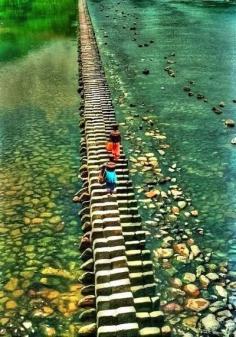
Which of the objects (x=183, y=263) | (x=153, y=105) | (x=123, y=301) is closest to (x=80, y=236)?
(x=183, y=263)

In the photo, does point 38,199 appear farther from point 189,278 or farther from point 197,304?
point 197,304

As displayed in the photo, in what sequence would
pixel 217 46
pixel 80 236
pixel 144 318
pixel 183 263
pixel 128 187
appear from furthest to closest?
pixel 217 46
pixel 128 187
pixel 80 236
pixel 183 263
pixel 144 318

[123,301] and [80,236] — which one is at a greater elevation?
[123,301]

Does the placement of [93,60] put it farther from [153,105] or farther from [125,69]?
[153,105]

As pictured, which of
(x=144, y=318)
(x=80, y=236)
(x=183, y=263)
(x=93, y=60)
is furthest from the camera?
(x=93, y=60)

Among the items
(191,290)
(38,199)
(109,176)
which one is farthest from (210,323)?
(38,199)

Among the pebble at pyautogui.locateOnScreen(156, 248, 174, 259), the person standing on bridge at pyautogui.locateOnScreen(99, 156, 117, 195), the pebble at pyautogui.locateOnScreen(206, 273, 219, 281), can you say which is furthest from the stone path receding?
the pebble at pyautogui.locateOnScreen(206, 273, 219, 281)

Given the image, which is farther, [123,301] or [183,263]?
[183,263]
